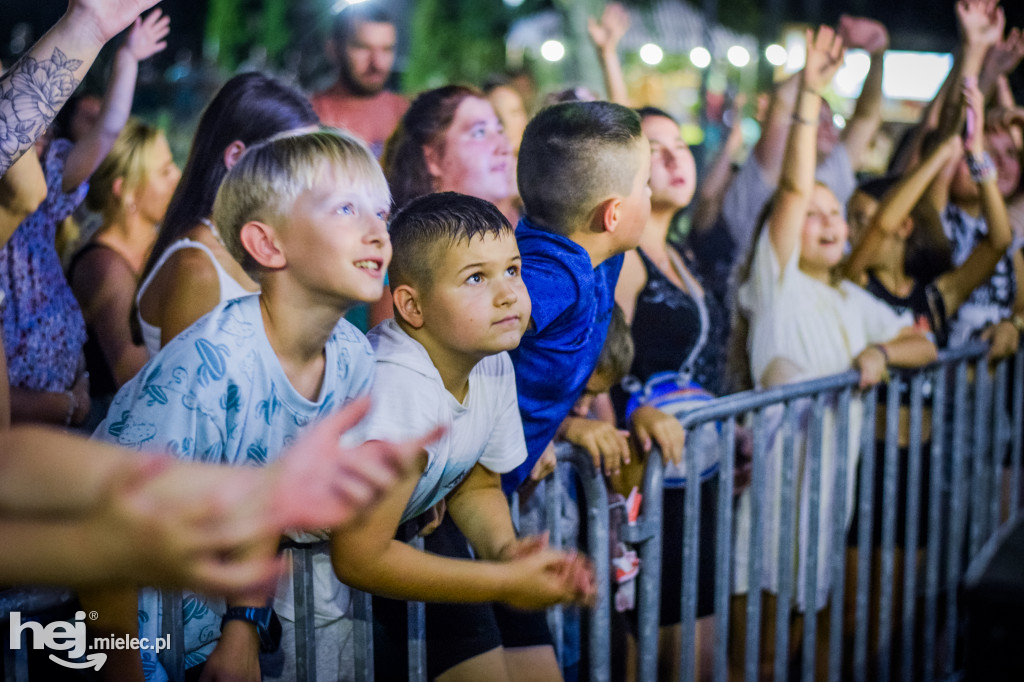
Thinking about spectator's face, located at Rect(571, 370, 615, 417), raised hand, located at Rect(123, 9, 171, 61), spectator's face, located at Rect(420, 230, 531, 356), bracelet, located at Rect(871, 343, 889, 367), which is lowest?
spectator's face, located at Rect(571, 370, 615, 417)

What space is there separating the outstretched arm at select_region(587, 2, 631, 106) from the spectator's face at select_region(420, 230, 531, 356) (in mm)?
1273

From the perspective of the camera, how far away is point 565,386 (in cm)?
198

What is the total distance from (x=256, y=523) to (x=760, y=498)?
6.58 feet

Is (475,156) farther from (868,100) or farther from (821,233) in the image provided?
(868,100)

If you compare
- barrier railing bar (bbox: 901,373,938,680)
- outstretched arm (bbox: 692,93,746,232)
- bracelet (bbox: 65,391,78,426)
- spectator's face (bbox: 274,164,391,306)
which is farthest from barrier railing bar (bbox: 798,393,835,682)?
bracelet (bbox: 65,391,78,426)

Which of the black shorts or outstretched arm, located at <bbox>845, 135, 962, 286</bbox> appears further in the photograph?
outstretched arm, located at <bbox>845, 135, 962, 286</bbox>

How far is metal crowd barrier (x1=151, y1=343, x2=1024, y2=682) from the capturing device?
207 centimetres

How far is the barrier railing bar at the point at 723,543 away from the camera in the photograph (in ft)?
7.80

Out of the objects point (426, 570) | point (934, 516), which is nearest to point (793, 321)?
point (934, 516)

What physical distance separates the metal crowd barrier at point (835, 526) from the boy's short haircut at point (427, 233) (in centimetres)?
57

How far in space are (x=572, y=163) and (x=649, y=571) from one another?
3.47ft

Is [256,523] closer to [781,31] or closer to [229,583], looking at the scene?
[229,583]

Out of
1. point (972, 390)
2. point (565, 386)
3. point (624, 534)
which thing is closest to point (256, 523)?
point (565, 386)

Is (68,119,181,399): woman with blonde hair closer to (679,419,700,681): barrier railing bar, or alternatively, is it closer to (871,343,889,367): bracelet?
(679,419,700,681): barrier railing bar
